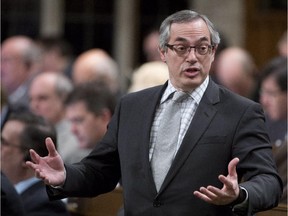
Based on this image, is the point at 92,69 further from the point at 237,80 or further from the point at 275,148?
the point at 275,148

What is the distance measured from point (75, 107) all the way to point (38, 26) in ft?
27.0

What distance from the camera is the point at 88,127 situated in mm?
8867

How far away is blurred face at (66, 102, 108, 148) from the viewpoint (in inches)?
348

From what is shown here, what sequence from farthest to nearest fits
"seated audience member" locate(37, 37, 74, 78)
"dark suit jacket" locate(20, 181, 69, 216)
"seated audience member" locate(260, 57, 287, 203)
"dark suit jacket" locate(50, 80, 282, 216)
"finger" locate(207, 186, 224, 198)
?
"seated audience member" locate(37, 37, 74, 78) < "seated audience member" locate(260, 57, 287, 203) < "dark suit jacket" locate(20, 181, 69, 216) < "dark suit jacket" locate(50, 80, 282, 216) < "finger" locate(207, 186, 224, 198)

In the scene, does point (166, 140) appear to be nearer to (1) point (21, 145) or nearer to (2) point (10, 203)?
(2) point (10, 203)

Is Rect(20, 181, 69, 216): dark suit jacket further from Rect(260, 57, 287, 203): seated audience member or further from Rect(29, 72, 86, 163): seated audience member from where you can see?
Rect(29, 72, 86, 163): seated audience member

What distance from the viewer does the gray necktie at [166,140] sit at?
5.75 m

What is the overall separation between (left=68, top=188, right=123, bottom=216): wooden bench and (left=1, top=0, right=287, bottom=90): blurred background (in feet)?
29.5

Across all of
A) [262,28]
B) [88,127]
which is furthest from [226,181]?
[262,28]

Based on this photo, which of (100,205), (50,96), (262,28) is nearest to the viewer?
(100,205)

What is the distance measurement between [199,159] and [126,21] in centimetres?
1168

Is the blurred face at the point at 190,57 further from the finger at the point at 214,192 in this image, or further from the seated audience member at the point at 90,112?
the seated audience member at the point at 90,112

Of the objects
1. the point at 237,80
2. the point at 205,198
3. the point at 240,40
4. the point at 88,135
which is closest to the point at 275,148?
the point at 88,135

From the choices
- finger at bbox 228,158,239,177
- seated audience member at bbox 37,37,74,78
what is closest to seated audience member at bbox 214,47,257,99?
seated audience member at bbox 37,37,74,78
